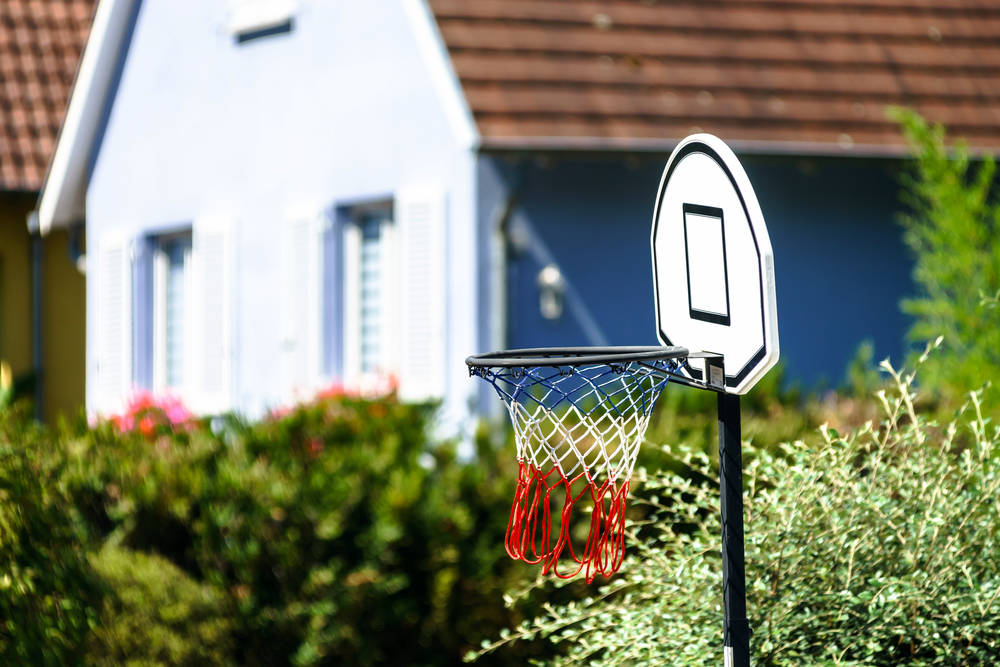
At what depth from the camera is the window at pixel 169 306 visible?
13.7 meters

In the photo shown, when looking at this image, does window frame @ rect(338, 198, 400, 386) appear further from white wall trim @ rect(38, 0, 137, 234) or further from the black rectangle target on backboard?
the black rectangle target on backboard

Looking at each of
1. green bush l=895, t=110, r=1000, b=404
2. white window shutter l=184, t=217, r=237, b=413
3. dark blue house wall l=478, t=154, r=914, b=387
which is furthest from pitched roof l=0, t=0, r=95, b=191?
green bush l=895, t=110, r=1000, b=404

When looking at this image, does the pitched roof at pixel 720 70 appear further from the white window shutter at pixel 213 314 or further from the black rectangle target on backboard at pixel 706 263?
the black rectangle target on backboard at pixel 706 263

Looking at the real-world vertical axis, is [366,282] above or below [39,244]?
below

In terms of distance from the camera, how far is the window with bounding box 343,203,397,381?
11148mm

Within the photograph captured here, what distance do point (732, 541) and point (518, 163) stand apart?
21.0 ft

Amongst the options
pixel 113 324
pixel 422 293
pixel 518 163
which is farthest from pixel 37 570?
pixel 113 324

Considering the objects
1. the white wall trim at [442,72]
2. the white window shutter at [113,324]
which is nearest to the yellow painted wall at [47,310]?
the white window shutter at [113,324]

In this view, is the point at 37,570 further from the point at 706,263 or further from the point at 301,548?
the point at 706,263

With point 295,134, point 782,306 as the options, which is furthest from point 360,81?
point 782,306

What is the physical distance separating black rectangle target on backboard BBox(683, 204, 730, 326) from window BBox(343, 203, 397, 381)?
283 inches

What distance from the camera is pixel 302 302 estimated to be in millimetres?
11555

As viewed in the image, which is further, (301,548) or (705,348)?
(301,548)

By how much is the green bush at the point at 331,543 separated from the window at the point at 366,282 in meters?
4.35
